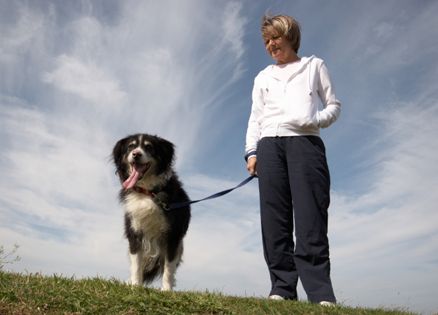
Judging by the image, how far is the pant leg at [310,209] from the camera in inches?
196

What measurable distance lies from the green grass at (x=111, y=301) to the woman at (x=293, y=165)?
520mm

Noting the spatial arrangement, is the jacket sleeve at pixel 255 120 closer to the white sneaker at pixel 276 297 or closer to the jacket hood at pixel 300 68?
the jacket hood at pixel 300 68

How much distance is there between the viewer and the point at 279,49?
17.6ft

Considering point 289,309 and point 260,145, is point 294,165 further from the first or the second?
point 289,309

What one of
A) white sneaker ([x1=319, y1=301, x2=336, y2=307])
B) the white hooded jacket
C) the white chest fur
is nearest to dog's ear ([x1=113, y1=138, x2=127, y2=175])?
the white chest fur

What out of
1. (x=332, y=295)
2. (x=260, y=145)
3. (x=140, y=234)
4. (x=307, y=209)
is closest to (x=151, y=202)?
(x=140, y=234)

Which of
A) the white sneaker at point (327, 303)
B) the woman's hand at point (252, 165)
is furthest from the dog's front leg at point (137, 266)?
the white sneaker at point (327, 303)

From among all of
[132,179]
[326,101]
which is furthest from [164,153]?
[326,101]

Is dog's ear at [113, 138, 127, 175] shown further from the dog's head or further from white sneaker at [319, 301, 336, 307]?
white sneaker at [319, 301, 336, 307]

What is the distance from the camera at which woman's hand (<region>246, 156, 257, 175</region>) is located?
221 inches

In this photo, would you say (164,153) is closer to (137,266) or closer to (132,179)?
(132,179)

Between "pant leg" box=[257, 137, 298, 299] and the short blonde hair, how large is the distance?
1.18 metres

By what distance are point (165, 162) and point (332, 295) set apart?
3236 millimetres

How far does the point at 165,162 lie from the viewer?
7.04 metres
